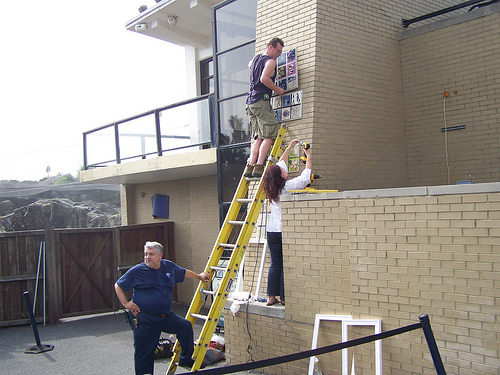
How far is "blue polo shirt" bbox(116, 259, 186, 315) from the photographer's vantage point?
587 centimetres

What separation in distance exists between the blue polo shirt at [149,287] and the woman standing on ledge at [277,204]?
139cm

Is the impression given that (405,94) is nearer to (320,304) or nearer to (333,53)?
(333,53)

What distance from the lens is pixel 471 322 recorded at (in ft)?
15.1

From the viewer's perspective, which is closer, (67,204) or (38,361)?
(38,361)

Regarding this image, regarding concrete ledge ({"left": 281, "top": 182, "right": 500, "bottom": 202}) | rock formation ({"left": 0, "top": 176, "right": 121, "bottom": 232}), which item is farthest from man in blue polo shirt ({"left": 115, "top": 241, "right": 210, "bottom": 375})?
rock formation ({"left": 0, "top": 176, "right": 121, "bottom": 232})

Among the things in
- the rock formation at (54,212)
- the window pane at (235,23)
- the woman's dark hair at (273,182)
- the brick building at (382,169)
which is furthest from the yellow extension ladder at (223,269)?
the rock formation at (54,212)

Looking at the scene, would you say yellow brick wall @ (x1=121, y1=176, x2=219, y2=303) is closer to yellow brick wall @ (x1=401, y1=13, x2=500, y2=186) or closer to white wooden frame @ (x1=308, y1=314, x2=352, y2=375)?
yellow brick wall @ (x1=401, y1=13, x2=500, y2=186)

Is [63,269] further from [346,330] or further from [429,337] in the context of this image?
[429,337]

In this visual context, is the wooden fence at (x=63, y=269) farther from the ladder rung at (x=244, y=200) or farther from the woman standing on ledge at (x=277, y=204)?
the woman standing on ledge at (x=277, y=204)

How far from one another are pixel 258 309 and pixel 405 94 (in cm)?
436

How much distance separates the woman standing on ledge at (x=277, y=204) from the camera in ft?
20.6

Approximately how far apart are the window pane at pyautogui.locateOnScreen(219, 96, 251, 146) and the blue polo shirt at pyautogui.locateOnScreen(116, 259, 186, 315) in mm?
3664

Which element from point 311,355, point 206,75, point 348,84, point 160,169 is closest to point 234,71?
point 348,84

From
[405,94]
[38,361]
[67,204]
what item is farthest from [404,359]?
[67,204]
